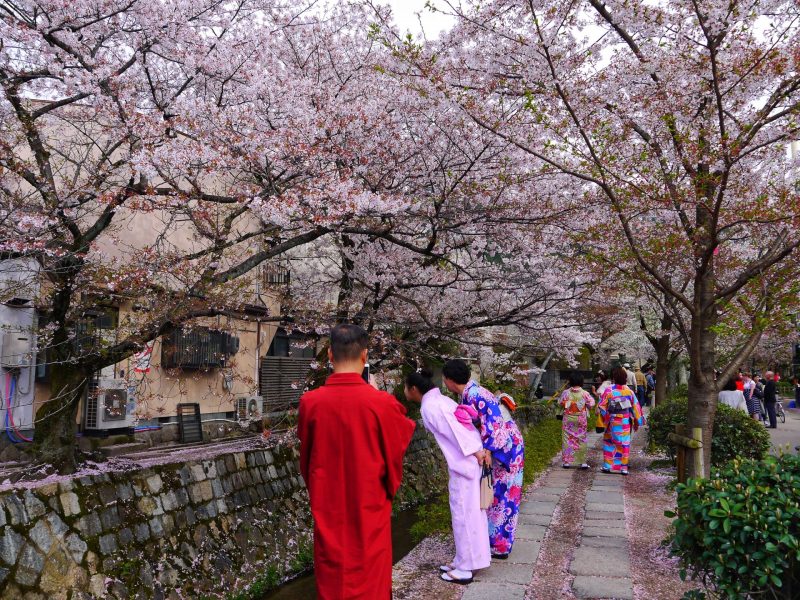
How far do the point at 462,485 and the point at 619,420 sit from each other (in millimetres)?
6159

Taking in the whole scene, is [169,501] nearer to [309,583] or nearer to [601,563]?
[309,583]

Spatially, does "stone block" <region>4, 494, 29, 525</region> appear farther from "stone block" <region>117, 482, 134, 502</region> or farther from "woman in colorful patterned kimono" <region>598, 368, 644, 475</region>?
"woman in colorful patterned kimono" <region>598, 368, 644, 475</region>

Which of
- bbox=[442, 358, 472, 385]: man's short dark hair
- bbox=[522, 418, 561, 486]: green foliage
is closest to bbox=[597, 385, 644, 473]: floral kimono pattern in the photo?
bbox=[522, 418, 561, 486]: green foliage

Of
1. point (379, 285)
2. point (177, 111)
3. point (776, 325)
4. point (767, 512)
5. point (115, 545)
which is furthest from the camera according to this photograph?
point (379, 285)

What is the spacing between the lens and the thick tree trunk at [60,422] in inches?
284

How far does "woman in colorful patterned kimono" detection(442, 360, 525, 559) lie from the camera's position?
5828 millimetres

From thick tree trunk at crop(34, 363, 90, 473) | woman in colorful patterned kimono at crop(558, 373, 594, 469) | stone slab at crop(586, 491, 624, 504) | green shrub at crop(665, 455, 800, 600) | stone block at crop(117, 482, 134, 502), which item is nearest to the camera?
green shrub at crop(665, 455, 800, 600)

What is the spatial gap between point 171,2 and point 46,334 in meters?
4.43

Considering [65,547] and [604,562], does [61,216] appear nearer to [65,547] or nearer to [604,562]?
[65,547]

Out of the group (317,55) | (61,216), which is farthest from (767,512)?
(317,55)

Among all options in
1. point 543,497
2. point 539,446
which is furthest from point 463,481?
point 539,446

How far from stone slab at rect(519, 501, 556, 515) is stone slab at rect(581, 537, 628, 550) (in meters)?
1.31

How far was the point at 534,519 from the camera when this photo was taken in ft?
25.3

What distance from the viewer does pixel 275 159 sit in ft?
26.1
